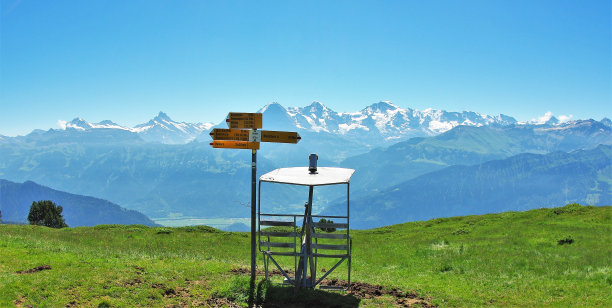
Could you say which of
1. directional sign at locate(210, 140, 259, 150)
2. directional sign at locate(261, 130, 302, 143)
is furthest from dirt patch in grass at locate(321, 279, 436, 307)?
directional sign at locate(210, 140, 259, 150)

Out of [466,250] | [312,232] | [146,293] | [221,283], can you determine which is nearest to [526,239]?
[466,250]

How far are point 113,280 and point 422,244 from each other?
25.7m

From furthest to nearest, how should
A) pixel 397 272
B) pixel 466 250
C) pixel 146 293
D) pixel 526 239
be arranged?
pixel 526 239 < pixel 466 250 < pixel 397 272 < pixel 146 293

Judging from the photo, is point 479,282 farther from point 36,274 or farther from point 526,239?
point 36,274

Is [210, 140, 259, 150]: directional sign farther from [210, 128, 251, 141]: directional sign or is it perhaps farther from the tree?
the tree

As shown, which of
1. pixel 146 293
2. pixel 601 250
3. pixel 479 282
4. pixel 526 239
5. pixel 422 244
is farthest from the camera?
pixel 422 244

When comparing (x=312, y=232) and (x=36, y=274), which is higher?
(x=312, y=232)

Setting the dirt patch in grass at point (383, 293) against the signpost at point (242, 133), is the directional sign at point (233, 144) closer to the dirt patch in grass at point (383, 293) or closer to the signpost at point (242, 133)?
the signpost at point (242, 133)

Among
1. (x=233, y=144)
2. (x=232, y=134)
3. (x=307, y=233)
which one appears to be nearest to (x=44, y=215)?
(x=233, y=144)

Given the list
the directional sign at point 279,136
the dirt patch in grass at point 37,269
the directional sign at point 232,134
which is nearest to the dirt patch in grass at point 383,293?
the directional sign at point 279,136

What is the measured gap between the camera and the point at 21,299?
12430 mm

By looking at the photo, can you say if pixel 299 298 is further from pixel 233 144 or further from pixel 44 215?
pixel 44 215

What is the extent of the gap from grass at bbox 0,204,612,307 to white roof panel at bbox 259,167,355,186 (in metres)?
4.05

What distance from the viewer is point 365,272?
75.8ft
